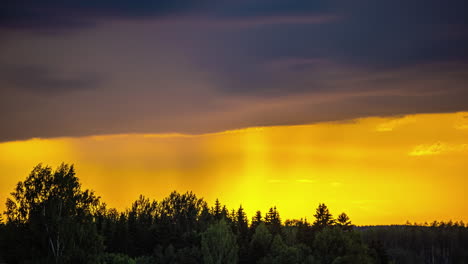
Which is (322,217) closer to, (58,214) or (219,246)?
(219,246)

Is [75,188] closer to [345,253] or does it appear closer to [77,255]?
[77,255]

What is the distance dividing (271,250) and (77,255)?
2851 inches

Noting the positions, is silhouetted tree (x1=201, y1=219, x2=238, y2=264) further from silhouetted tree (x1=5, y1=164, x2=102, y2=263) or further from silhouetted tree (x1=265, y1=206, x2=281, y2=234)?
silhouetted tree (x1=5, y1=164, x2=102, y2=263)

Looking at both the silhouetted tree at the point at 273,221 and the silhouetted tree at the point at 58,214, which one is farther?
the silhouetted tree at the point at 273,221

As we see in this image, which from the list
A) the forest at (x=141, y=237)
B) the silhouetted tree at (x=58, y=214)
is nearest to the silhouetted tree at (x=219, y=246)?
the forest at (x=141, y=237)

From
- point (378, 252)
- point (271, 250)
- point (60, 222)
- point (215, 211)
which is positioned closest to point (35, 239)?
point (60, 222)

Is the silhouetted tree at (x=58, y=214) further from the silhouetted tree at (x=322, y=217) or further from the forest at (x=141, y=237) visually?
the silhouetted tree at (x=322, y=217)

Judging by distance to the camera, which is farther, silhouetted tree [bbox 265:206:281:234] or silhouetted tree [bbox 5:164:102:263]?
silhouetted tree [bbox 265:206:281:234]

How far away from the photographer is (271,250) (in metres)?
149

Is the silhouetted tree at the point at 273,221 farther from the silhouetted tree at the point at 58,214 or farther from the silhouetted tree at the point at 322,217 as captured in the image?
the silhouetted tree at the point at 58,214

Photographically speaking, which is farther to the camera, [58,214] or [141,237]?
[141,237]

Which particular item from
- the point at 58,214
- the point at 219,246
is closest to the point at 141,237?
the point at 219,246

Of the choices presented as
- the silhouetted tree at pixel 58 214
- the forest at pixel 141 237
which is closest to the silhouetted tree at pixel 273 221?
the forest at pixel 141 237

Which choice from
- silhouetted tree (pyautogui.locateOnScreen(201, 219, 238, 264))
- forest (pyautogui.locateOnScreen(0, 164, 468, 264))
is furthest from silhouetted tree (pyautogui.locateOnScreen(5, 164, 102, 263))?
silhouetted tree (pyautogui.locateOnScreen(201, 219, 238, 264))
